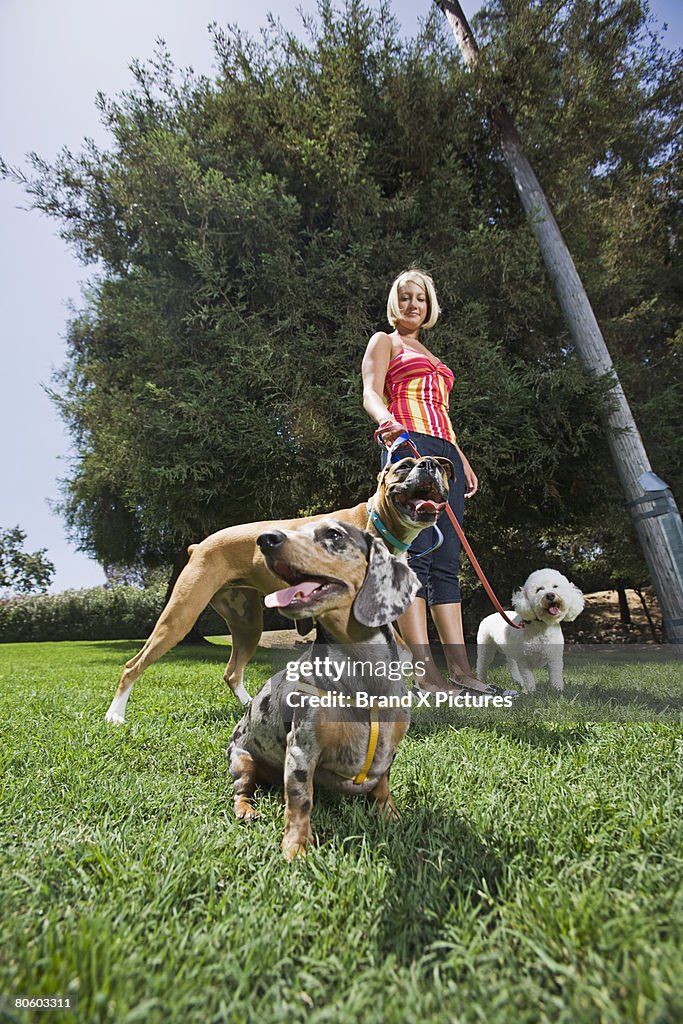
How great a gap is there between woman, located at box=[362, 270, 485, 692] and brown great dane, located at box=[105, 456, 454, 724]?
52 cm

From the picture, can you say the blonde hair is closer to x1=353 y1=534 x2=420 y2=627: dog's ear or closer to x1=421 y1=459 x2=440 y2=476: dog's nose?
x1=421 y1=459 x2=440 y2=476: dog's nose

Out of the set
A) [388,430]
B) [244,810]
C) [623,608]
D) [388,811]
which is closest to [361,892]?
[388,811]

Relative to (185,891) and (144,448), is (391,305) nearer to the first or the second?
(185,891)

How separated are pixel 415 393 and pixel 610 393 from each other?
387cm

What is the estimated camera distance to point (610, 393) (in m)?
6.09

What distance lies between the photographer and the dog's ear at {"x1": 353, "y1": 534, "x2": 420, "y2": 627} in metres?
1.51

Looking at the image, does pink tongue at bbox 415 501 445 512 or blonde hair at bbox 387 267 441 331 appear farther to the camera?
blonde hair at bbox 387 267 441 331

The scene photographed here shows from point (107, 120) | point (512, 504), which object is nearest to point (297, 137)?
point (107, 120)

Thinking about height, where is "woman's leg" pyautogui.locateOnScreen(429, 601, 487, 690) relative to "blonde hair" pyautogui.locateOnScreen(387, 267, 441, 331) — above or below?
below

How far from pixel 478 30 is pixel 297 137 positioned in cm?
287

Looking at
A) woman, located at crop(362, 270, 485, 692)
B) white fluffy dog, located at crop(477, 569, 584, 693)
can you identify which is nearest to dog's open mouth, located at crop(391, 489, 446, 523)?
woman, located at crop(362, 270, 485, 692)

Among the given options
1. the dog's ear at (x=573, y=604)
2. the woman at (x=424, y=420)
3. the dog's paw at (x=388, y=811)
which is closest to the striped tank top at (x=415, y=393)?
the woman at (x=424, y=420)

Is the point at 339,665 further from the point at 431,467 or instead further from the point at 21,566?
the point at 21,566

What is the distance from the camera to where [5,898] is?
1231 mm
